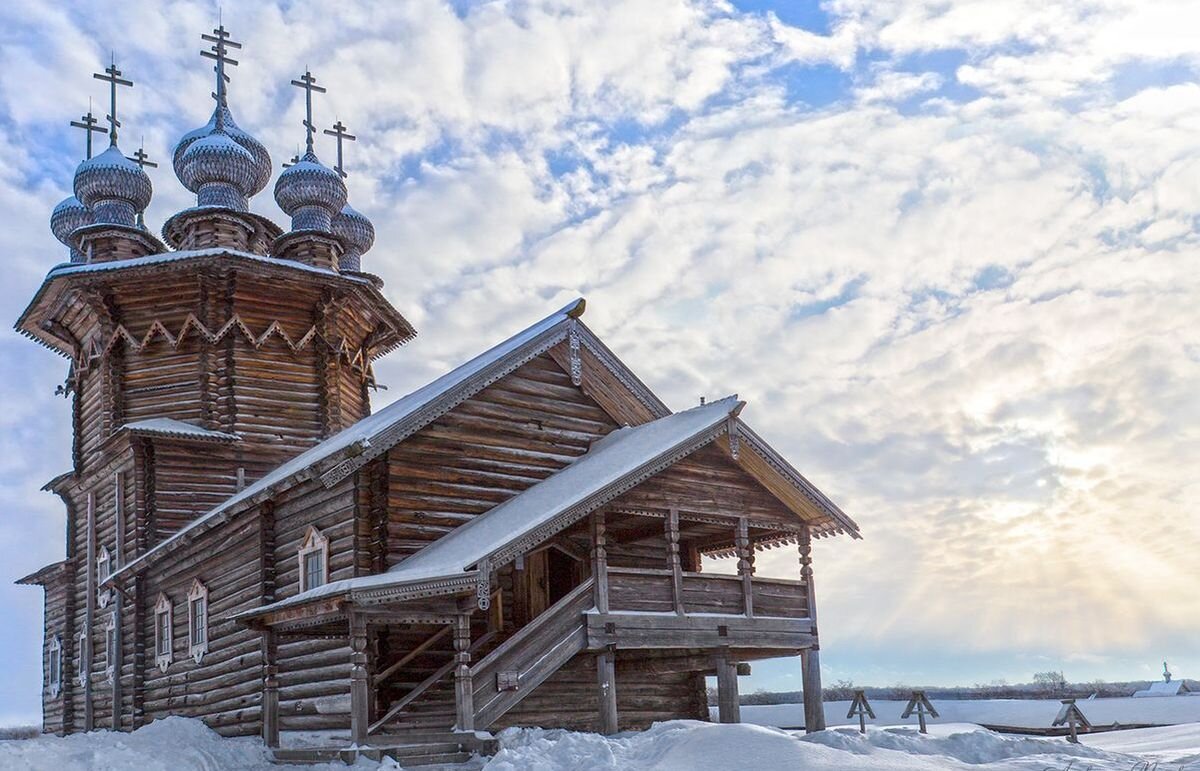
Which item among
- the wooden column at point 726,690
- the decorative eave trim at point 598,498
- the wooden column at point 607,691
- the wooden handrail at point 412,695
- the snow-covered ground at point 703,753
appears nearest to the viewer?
the snow-covered ground at point 703,753

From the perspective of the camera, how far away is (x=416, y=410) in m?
19.8

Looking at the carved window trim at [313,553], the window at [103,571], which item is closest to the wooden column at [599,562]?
the carved window trim at [313,553]

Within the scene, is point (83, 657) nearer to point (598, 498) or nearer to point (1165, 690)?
point (598, 498)

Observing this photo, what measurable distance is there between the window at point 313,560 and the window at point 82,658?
500 inches

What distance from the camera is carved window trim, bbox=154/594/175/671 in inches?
1057

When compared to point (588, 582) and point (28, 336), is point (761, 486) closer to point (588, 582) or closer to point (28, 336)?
point (588, 582)

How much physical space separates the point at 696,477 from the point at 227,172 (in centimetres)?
1896

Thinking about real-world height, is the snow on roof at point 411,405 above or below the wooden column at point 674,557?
above

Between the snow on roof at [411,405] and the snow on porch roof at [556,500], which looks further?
the snow on roof at [411,405]

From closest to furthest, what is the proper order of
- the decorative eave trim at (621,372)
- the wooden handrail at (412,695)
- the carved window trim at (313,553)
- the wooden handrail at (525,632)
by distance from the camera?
the wooden handrail at (525,632) → the wooden handrail at (412,695) → the carved window trim at (313,553) → the decorative eave trim at (621,372)

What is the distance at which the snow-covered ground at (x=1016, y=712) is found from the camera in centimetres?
3259

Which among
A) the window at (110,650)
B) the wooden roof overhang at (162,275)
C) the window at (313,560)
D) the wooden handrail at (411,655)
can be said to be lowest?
the wooden handrail at (411,655)

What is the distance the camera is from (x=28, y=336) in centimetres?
3375

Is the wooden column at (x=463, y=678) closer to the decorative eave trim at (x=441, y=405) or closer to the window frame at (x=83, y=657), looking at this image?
the decorative eave trim at (x=441, y=405)
